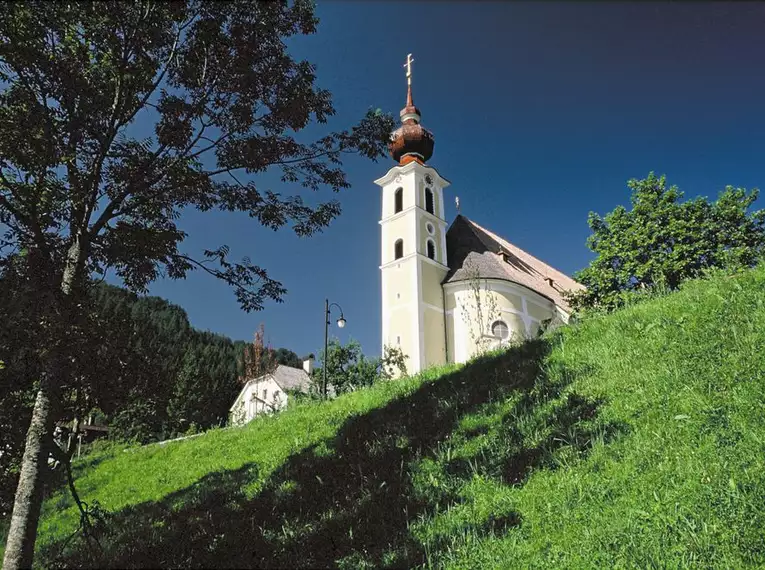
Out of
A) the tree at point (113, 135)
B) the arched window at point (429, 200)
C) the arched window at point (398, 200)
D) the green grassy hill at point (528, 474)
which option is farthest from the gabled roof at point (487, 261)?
the tree at point (113, 135)

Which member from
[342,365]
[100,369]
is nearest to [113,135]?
[100,369]

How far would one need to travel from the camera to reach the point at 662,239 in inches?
1022

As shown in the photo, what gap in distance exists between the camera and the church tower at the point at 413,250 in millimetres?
28391

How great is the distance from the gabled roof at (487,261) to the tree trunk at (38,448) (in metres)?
26.1

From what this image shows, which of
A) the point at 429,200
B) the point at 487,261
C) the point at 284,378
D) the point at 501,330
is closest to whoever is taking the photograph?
the point at 501,330

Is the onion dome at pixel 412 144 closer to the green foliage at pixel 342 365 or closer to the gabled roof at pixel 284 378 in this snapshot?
the green foliage at pixel 342 365

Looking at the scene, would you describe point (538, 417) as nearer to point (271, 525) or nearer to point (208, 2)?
point (271, 525)

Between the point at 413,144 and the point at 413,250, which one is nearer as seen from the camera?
the point at 413,250

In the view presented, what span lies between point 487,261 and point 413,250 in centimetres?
501

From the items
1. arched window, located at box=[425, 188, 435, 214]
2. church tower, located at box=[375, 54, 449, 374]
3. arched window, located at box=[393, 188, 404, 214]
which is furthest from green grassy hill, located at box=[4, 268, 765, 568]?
arched window, located at box=[425, 188, 435, 214]

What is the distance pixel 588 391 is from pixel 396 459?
275 centimetres

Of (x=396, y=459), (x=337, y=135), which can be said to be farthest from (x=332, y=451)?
(x=337, y=135)

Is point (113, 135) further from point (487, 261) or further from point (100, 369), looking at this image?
point (487, 261)

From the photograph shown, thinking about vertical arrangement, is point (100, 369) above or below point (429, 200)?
below
